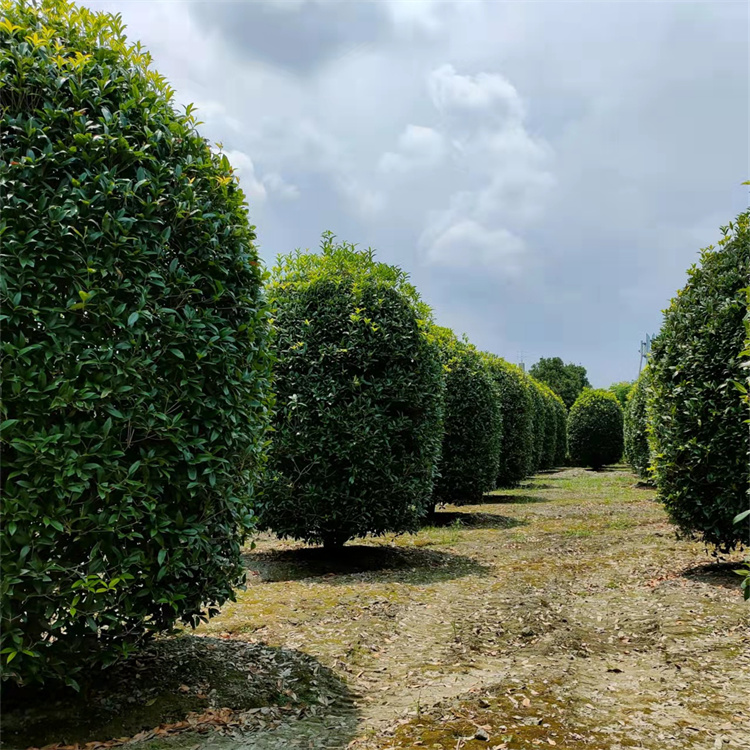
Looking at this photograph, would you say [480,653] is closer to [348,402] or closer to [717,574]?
[348,402]

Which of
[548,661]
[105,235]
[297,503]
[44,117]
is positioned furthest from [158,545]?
[297,503]

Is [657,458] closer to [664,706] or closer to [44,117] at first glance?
[664,706]

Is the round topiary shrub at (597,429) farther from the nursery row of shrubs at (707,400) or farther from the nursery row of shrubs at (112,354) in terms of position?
the nursery row of shrubs at (112,354)

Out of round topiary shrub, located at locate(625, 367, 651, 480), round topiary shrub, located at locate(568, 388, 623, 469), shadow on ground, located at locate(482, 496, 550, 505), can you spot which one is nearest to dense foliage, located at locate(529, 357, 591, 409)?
round topiary shrub, located at locate(568, 388, 623, 469)

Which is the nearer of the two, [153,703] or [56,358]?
[56,358]

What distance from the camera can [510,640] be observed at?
5551mm

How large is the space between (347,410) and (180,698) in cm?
451

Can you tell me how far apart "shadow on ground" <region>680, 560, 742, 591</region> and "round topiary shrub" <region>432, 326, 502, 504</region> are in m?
6.40

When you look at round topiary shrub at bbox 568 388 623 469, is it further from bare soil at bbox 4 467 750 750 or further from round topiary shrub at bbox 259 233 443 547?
round topiary shrub at bbox 259 233 443 547

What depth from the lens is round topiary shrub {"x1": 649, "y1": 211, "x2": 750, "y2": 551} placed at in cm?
711

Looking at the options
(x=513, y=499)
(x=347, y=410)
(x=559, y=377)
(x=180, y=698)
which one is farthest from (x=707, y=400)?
(x=559, y=377)

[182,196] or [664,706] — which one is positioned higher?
[182,196]

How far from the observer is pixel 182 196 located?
13.0 feet

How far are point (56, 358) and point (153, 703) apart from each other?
7.40ft
